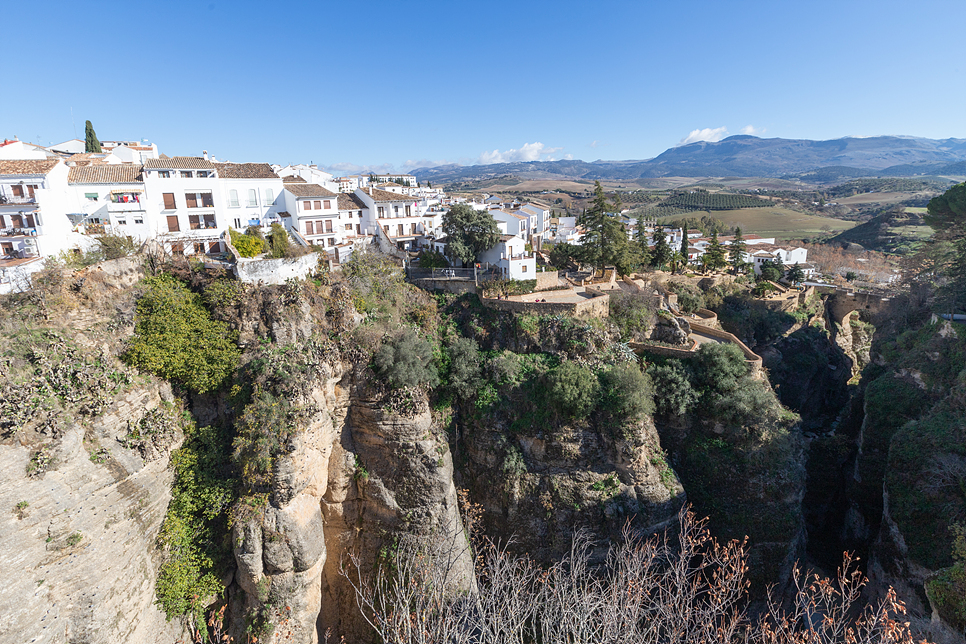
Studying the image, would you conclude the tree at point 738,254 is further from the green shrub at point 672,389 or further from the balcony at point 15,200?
the balcony at point 15,200

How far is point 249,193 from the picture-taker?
28.9m

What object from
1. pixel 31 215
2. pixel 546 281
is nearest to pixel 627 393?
pixel 546 281

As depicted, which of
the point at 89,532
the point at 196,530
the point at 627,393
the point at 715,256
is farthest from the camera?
the point at 715,256

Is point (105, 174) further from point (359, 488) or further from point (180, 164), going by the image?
point (359, 488)

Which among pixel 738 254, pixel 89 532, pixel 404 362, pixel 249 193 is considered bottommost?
pixel 89 532

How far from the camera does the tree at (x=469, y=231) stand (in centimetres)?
3003

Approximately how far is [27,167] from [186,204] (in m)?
6.53

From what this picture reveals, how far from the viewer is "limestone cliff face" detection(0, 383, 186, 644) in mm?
13547

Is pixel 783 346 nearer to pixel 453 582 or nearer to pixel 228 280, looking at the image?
pixel 453 582

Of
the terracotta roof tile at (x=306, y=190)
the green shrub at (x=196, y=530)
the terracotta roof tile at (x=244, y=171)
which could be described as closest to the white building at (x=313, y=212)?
the terracotta roof tile at (x=306, y=190)

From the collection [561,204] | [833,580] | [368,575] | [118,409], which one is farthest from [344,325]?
[561,204]

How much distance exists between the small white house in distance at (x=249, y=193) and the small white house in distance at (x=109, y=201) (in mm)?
4283

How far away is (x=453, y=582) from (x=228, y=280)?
17.4 m

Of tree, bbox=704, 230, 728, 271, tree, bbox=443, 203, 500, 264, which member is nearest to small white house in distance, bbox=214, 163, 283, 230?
tree, bbox=443, 203, 500, 264
